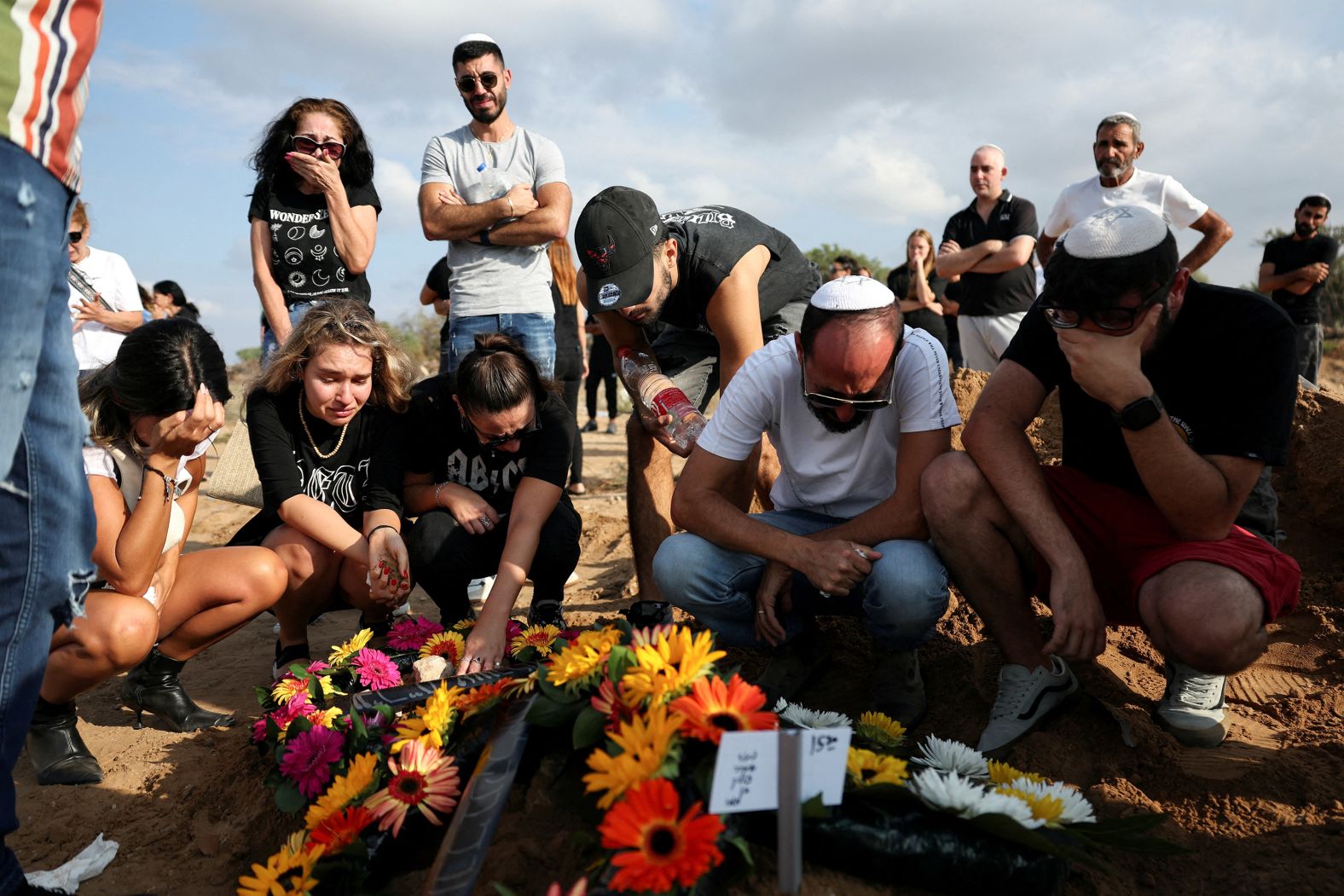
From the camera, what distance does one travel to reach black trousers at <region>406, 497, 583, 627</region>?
3.31 m

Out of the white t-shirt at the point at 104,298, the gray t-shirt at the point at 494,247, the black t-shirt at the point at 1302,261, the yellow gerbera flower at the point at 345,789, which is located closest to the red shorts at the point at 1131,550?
the yellow gerbera flower at the point at 345,789

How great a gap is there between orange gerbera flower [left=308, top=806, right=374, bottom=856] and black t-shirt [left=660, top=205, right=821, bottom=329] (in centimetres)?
212

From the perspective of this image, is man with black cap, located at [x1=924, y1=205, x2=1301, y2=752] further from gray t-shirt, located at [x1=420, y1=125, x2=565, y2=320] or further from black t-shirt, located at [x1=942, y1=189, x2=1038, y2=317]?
black t-shirt, located at [x1=942, y1=189, x2=1038, y2=317]

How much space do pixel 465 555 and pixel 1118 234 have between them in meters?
2.36

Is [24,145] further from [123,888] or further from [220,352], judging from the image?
[123,888]

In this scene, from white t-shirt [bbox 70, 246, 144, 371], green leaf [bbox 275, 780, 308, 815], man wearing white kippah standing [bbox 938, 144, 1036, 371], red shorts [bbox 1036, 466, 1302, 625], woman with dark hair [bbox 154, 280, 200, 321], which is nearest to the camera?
green leaf [bbox 275, 780, 308, 815]

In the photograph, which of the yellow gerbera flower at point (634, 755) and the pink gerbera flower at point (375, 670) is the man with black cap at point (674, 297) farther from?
the yellow gerbera flower at point (634, 755)

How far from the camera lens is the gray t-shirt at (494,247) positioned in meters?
4.07

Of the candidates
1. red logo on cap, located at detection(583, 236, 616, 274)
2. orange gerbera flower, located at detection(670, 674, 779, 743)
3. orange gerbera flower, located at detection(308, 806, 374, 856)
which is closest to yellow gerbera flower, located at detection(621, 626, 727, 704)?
orange gerbera flower, located at detection(670, 674, 779, 743)

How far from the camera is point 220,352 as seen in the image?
2918mm

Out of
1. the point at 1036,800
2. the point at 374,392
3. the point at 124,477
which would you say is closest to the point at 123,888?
the point at 124,477

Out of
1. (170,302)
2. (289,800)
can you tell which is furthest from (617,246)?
(170,302)

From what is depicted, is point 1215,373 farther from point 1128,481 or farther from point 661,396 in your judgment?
point 661,396

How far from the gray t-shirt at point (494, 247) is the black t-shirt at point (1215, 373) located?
2.28 meters
